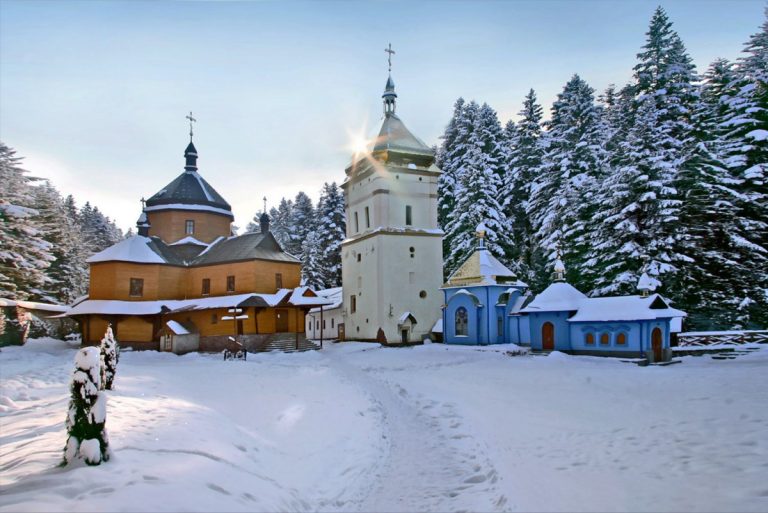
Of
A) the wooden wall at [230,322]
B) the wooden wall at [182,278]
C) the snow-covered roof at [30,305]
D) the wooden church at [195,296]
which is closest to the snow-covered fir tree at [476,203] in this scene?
the wooden church at [195,296]

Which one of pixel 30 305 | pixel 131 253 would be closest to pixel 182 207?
pixel 131 253

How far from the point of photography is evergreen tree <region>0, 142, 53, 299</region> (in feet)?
102

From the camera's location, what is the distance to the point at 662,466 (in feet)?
23.8

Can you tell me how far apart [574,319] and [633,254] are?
556cm

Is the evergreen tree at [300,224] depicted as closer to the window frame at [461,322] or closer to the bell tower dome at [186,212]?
the bell tower dome at [186,212]

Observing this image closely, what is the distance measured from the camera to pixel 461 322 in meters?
31.6

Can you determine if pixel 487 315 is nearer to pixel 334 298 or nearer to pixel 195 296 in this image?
pixel 334 298

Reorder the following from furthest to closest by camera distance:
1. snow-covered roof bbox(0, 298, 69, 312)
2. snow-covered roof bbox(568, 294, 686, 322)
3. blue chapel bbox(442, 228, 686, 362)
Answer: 1. snow-covered roof bbox(0, 298, 69, 312)
2. blue chapel bbox(442, 228, 686, 362)
3. snow-covered roof bbox(568, 294, 686, 322)

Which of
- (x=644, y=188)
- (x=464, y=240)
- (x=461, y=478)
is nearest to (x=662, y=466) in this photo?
(x=461, y=478)

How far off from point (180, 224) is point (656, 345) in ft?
113

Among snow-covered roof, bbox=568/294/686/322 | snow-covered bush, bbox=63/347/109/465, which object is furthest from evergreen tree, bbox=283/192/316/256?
snow-covered bush, bbox=63/347/109/465

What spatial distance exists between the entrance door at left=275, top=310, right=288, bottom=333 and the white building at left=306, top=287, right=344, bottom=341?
3.04m

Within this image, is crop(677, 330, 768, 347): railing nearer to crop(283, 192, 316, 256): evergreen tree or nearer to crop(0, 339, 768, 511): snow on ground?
crop(0, 339, 768, 511): snow on ground

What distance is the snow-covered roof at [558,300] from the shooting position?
24.6m
